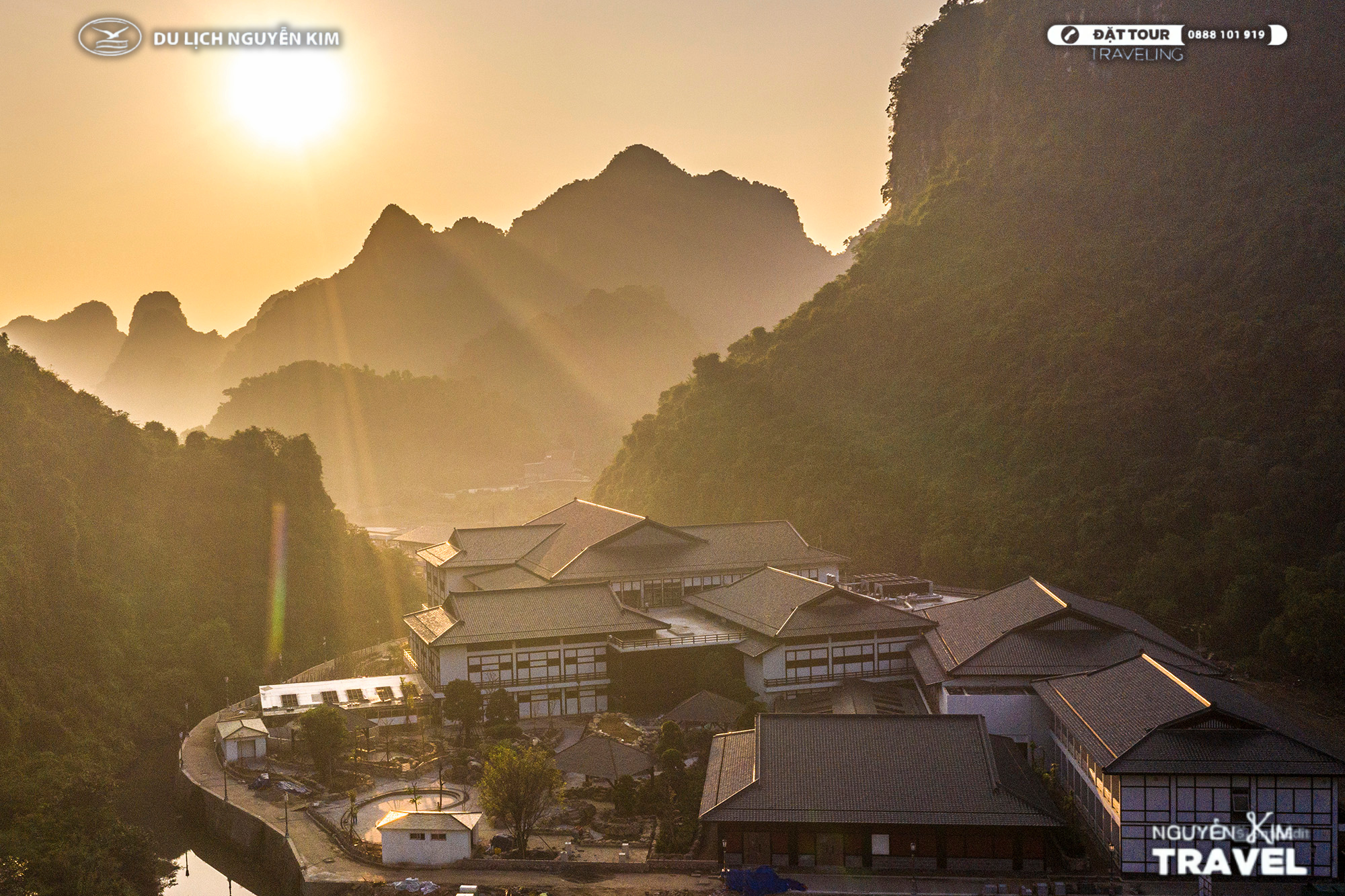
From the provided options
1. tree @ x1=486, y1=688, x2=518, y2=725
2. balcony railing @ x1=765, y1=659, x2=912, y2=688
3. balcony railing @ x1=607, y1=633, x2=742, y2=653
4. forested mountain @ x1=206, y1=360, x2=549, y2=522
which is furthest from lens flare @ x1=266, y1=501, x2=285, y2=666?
forested mountain @ x1=206, y1=360, x2=549, y2=522

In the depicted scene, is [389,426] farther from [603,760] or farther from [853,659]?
[603,760]

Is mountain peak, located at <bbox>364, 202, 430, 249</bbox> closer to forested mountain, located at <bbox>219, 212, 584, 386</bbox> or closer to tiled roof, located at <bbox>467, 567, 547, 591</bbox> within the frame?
forested mountain, located at <bbox>219, 212, 584, 386</bbox>

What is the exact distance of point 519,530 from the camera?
43.3 metres

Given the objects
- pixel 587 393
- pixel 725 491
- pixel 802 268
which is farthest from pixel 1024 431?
pixel 802 268

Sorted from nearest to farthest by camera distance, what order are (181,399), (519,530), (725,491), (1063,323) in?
(519,530) < (1063,323) < (725,491) < (181,399)

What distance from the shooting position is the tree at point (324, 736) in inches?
1006

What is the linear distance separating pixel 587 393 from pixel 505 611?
117 metres

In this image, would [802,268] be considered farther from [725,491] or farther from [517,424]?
[725,491]

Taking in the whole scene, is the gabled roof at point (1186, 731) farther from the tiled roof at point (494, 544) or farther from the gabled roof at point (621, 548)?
the tiled roof at point (494, 544)

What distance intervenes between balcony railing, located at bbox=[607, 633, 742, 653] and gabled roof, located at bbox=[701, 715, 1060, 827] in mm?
8125

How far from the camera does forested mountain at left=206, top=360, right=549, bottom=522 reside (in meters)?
118

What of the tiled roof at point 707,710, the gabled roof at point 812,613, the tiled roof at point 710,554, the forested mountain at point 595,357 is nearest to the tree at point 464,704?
the tiled roof at point 707,710

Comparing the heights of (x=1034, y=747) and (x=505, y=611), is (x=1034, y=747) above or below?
below

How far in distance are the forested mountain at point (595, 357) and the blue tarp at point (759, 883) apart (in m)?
124
